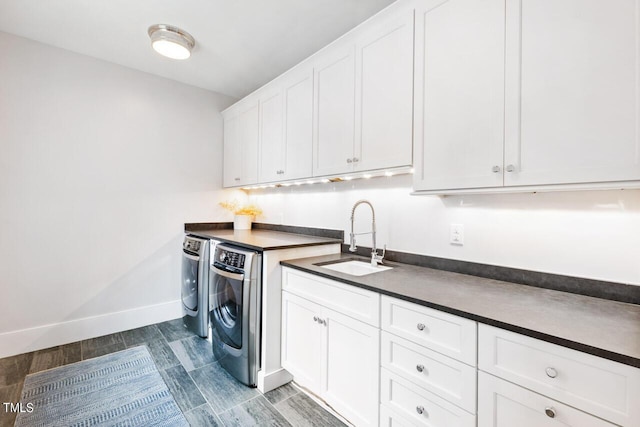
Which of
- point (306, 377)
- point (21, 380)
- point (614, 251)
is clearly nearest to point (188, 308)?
point (21, 380)

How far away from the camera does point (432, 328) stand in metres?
1.18

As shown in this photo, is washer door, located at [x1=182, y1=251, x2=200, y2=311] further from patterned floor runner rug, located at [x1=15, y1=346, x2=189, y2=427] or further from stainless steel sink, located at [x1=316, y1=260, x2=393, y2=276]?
stainless steel sink, located at [x1=316, y1=260, x2=393, y2=276]

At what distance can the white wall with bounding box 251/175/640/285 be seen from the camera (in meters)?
1.21

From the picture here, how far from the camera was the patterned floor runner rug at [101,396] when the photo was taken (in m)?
1.66

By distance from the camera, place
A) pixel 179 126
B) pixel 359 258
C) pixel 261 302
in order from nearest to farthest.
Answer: pixel 261 302, pixel 359 258, pixel 179 126

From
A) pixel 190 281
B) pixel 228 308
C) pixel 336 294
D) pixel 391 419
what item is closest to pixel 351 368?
pixel 391 419

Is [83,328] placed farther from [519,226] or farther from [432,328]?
[519,226]

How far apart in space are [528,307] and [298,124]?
6.24 ft

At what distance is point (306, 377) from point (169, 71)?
3077 millimetres

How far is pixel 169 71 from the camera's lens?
293 cm

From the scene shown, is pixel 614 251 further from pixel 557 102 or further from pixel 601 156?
pixel 557 102

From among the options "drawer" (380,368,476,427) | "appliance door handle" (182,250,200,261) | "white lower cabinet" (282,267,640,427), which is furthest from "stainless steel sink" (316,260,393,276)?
"appliance door handle" (182,250,200,261)

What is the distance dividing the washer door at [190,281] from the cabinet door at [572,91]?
2590 millimetres

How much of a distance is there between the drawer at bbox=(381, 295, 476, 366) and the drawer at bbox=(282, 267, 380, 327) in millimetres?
75
